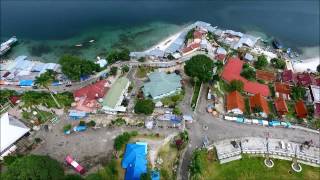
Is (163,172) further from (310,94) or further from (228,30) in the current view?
(228,30)

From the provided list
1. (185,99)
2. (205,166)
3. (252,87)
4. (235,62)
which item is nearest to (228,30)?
(235,62)

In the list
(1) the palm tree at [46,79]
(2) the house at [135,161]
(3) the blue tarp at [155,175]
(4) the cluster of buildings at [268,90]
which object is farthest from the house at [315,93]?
(1) the palm tree at [46,79]

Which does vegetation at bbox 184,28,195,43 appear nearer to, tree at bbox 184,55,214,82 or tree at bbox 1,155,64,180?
tree at bbox 184,55,214,82

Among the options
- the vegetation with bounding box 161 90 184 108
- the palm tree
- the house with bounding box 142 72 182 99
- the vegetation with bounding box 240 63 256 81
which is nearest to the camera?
the vegetation with bounding box 161 90 184 108

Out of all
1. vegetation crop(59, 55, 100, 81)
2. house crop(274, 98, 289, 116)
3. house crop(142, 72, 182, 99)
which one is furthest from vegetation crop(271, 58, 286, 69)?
vegetation crop(59, 55, 100, 81)

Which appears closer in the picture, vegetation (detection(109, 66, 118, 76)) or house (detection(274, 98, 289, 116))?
house (detection(274, 98, 289, 116))

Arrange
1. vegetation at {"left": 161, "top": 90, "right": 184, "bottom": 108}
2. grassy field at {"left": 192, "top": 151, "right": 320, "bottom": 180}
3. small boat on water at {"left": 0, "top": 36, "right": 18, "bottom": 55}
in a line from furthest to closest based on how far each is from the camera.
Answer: small boat on water at {"left": 0, "top": 36, "right": 18, "bottom": 55}, vegetation at {"left": 161, "top": 90, "right": 184, "bottom": 108}, grassy field at {"left": 192, "top": 151, "right": 320, "bottom": 180}

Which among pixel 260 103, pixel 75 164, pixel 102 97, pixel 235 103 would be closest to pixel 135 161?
pixel 75 164

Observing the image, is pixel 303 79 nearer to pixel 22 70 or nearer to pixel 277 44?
pixel 277 44
